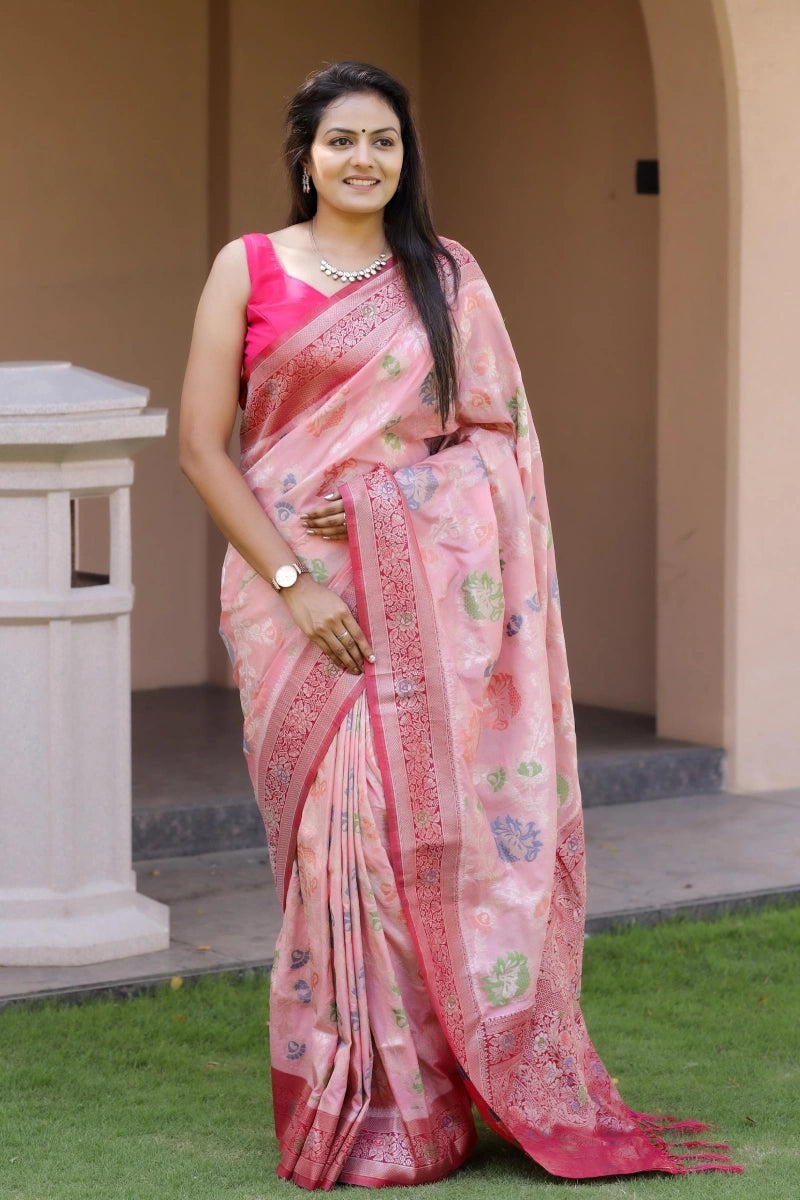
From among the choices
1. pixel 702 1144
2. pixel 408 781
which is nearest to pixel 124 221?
pixel 408 781

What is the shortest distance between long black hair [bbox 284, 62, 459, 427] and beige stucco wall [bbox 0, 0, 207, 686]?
406cm

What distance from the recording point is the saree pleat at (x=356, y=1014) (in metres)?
3.29

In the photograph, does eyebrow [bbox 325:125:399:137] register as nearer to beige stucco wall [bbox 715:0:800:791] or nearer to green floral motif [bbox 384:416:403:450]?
green floral motif [bbox 384:416:403:450]

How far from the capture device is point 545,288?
25.3 ft

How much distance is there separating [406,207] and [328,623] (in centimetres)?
75

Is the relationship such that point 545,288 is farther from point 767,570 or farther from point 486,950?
point 486,950

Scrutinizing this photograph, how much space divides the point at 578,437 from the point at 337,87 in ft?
14.3

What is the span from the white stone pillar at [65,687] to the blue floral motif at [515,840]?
4.80ft

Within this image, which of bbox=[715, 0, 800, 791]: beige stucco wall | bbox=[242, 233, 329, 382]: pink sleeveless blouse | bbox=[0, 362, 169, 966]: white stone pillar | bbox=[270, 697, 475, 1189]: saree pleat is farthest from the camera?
bbox=[715, 0, 800, 791]: beige stucco wall

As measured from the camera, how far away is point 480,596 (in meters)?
3.44

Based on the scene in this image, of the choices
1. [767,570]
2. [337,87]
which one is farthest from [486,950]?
[767,570]

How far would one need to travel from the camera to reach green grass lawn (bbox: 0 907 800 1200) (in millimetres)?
3332

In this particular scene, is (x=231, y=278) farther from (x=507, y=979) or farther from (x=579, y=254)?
(x=579, y=254)

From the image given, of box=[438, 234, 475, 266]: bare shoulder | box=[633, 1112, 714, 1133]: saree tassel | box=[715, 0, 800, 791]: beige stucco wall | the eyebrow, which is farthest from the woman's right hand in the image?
box=[715, 0, 800, 791]: beige stucco wall
